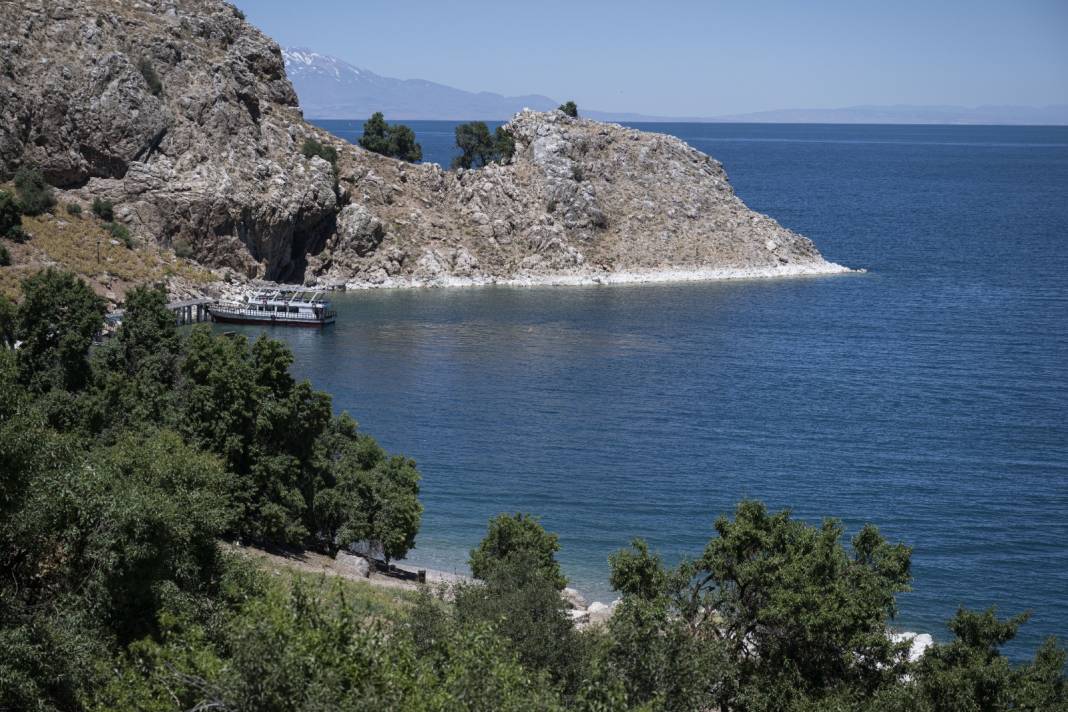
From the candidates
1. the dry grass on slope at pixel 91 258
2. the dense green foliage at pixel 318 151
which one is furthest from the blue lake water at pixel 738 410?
the dense green foliage at pixel 318 151

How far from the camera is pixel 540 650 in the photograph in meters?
24.1

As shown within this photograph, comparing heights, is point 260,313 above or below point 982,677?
below

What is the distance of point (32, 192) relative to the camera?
89188 mm

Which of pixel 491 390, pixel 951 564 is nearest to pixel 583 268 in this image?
pixel 491 390

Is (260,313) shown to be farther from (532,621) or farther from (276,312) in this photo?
(532,621)

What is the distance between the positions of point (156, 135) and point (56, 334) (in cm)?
6022

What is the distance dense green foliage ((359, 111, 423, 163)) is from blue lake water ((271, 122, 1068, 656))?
90.4 feet

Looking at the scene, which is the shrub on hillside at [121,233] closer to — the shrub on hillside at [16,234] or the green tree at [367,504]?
the shrub on hillside at [16,234]

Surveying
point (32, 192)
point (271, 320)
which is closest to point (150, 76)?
point (32, 192)

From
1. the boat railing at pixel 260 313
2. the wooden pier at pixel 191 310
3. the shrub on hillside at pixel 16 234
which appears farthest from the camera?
the boat railing at pixel 260 313

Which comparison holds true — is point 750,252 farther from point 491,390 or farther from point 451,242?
point 491,390

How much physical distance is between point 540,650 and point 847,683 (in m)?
6.93

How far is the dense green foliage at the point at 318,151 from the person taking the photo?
110 meters

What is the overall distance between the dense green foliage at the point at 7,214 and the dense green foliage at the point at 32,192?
4567mm
